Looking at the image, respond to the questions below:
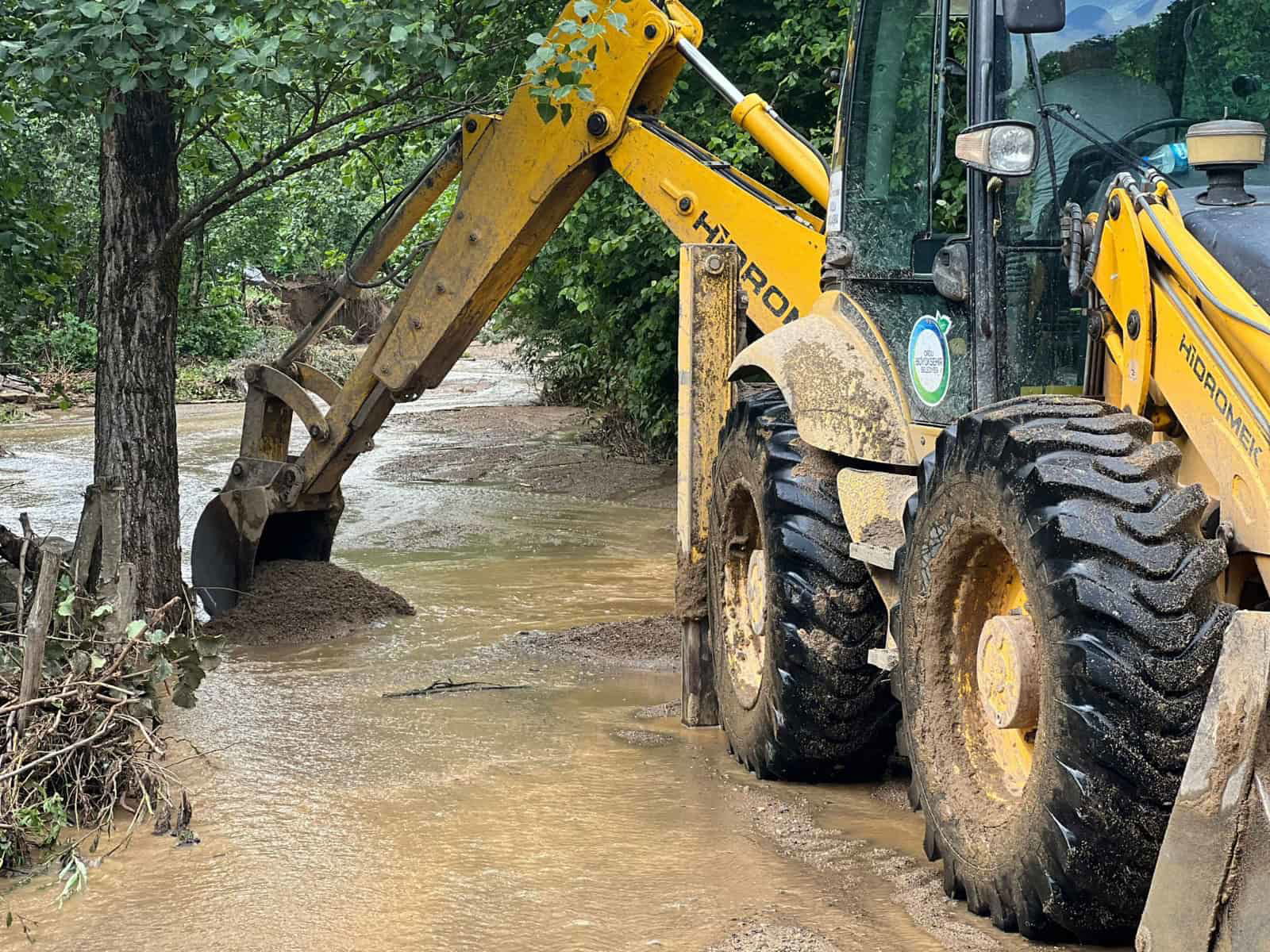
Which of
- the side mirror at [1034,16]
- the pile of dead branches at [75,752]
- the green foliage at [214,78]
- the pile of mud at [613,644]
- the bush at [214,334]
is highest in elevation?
the green foliage at [214,78]

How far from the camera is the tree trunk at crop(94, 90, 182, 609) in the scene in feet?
27.3

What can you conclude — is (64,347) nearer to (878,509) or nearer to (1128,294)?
(878,509)

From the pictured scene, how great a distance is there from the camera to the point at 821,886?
187 inches

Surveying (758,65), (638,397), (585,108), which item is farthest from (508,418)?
(585,108)

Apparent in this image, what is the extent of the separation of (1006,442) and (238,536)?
5.91 m

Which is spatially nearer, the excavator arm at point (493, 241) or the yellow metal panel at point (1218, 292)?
the yellow metal panel at point (1218, 292)

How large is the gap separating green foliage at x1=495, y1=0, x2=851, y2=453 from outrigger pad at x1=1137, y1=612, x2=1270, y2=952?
293 inches

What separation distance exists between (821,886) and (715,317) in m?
2.78

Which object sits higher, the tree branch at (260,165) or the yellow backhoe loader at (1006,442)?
the tree branch at (260,165)

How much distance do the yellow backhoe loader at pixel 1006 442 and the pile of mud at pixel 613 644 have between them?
4.48 ft

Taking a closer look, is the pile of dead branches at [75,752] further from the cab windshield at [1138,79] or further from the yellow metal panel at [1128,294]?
the cab windshield at [1138,79]

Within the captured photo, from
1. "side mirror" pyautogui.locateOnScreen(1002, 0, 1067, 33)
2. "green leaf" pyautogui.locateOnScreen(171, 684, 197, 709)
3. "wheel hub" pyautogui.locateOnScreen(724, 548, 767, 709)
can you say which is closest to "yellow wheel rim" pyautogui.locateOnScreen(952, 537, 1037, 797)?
A: "side mirror" pyautogui.locateOnScreen(1002, 0, 1067, 33)

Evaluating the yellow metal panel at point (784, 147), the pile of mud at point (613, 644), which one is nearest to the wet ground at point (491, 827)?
the pile of mud at point (613, 644)

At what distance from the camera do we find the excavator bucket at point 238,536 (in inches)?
355
